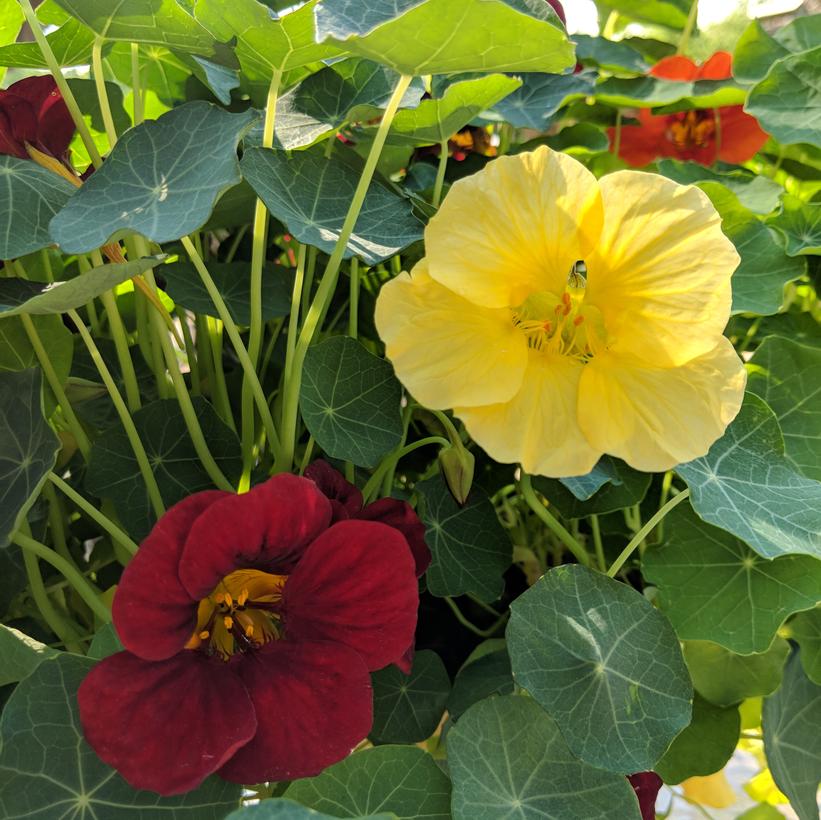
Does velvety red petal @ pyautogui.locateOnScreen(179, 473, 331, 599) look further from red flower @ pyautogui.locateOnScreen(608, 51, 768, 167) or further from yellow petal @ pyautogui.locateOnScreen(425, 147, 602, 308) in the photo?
red flower @ pyautogui.locateOnScreen(608, 51, 768, 167)

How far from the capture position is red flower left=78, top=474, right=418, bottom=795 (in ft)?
1.40

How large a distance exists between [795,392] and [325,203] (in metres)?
0.40

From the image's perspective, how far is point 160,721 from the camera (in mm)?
437

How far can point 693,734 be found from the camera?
0.68 meters

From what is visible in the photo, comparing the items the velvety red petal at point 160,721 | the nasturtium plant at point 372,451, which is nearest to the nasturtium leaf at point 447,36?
the nasturtium plant at point 372,451

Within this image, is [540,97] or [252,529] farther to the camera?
[540,97]

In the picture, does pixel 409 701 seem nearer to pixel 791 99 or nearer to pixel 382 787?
pixel 382 787

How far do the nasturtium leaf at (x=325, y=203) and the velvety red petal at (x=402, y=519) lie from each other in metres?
0.14

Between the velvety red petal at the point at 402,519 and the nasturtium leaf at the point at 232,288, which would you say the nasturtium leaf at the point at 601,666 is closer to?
the velvety red petal at the point at 402,519

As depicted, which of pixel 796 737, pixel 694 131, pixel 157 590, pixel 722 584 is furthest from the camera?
pixel 694 131

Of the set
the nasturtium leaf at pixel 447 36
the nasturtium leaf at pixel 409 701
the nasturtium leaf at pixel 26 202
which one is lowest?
the nasturtium leaf at pixel 409 701

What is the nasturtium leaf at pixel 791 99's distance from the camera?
0.76m

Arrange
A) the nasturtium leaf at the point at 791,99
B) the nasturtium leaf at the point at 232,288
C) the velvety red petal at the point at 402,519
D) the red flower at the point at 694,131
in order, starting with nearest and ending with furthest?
the velvety red petal at the point at 402,519, the nasturtium leaf at the point at 232,288, the nasturtium leaf at the point at 791,99, the red flower at the point at 694,131

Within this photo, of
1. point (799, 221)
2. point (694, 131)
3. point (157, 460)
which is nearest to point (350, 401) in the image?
point (157, 460)
